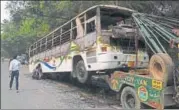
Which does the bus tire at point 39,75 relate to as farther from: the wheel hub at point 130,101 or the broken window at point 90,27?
the wheel hub at point 130,101

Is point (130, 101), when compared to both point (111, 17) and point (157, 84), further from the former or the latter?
point (111, 17)

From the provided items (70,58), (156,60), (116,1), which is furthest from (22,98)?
(116,1)

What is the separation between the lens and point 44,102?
34.4ft

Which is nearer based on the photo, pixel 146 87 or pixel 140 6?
pixel 146 87

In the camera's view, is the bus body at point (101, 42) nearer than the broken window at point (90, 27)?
Yes

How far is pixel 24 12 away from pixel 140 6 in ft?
74.6

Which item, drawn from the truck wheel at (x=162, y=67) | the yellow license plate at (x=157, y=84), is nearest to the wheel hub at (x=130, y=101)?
the truck wheel at (x=162, y=67)

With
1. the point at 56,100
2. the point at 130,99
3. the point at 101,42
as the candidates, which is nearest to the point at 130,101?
the point at 130,99

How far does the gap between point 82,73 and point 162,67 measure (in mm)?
4795

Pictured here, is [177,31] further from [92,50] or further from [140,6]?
[140,6]

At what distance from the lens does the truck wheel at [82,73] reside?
38.5ft

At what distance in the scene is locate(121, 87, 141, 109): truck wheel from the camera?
8331mm

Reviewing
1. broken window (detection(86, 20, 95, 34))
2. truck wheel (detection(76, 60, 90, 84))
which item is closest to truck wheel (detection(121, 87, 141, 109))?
truck wheel (detection(76, 60, 90, 84))

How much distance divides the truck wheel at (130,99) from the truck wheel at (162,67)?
0.81m
